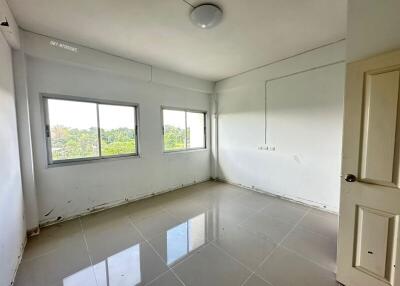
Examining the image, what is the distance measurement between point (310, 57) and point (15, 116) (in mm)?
4223

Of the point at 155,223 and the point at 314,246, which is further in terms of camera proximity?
the point at 155,223

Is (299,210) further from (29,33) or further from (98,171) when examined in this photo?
(29,33)

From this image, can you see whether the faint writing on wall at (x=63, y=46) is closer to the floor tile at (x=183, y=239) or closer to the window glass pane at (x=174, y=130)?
the window glass pane at (x=174, y=130)

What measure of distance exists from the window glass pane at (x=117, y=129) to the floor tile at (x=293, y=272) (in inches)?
111

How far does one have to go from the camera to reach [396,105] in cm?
119

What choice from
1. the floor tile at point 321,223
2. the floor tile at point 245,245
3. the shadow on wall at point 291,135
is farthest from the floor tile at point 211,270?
the shadow on wall at point 291,135

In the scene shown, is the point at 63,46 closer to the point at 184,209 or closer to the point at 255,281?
the point at 184,209

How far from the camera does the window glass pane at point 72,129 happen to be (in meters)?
2.52

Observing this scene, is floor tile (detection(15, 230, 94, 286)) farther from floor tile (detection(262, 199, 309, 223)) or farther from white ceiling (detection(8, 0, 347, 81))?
white ceiling (detection(8, 0, 347, 81))

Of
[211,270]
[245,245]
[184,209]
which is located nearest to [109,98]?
[184,209]

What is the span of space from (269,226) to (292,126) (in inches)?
71.6

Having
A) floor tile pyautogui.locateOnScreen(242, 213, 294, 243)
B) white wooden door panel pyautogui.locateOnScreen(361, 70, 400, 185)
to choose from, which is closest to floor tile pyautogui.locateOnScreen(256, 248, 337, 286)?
floor tile pyautogui.locateOnScreen(242, 213, 294, 243)

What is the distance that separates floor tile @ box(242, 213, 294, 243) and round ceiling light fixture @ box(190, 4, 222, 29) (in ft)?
8.74

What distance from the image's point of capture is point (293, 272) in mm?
1630
